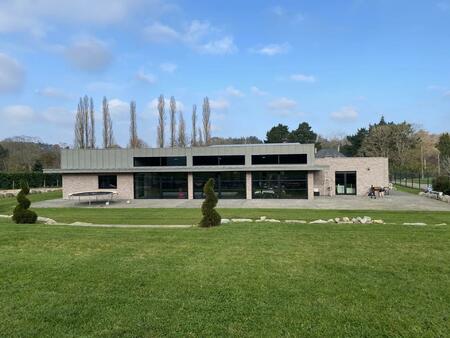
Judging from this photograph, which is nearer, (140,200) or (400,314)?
(400,314)

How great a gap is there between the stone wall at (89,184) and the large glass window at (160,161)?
151 cm

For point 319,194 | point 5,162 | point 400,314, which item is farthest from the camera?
point 5,162

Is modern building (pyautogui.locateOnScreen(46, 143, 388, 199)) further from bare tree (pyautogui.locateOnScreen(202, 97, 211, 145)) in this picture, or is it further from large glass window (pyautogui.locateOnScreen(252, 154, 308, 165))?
bare tree (pyautogui.locateOnScreen(202, 97, 211, 145))

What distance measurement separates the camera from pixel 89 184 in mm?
33094

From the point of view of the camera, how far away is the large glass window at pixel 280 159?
3042cm

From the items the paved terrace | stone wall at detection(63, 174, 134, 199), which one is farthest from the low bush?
stone wall at detection(63, 174, 134, 199)

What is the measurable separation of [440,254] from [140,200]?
26699 mm

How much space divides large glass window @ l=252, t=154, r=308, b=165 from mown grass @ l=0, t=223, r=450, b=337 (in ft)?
70.5

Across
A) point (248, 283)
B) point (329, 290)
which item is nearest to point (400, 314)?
point (329, 290)

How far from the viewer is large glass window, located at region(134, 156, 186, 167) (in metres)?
31.8

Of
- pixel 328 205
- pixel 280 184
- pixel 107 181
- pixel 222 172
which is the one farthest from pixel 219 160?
pixel 107 181

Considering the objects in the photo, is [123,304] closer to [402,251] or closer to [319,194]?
[402,251]

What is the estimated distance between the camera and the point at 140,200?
3127 centimetres

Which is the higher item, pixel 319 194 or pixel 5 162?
pixel 5 162
